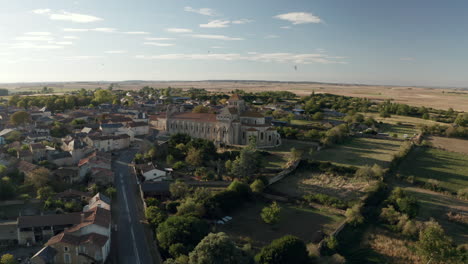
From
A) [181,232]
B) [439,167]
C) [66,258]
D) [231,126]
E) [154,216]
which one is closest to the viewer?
Answer: [66,258]

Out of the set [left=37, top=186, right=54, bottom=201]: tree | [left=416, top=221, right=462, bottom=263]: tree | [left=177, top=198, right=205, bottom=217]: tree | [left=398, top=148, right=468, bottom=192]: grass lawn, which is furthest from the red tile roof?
[left=416, top=221, right=462, bottom=263]: tree

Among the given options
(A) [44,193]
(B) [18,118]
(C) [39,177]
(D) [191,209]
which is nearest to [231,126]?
(D) [191,209]

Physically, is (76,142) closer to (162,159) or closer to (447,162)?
(162,159)

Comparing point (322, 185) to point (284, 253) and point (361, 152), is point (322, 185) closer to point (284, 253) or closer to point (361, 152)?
point (284, 253)

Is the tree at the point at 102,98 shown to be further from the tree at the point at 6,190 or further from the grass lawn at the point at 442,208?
the grass lawn at the point at 442,208

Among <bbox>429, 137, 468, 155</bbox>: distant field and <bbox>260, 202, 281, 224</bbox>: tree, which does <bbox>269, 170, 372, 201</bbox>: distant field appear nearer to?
<bbox>260, 202, 281, 224</bbox>: tree

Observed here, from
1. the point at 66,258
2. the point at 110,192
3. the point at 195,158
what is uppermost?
the point at 195,158
